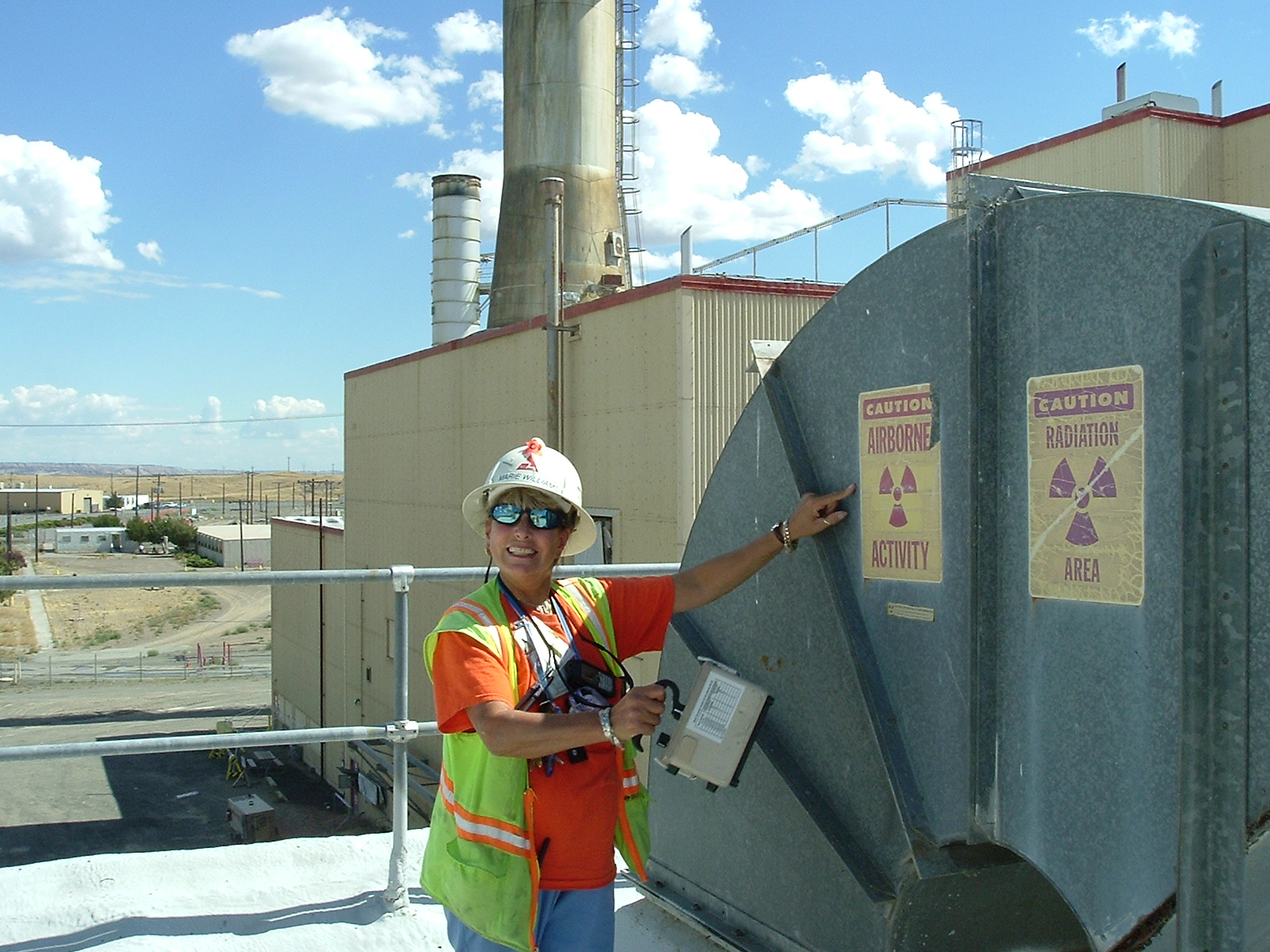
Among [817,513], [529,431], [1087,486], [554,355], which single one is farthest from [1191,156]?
[1087,486]

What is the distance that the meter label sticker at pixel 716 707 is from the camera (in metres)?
2.79

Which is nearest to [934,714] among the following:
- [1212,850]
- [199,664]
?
[1212,850]

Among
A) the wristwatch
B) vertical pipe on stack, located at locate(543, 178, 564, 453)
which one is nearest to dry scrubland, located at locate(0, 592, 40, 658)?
vertical pipe on stack, located at locate(543, 178, 564, 453)

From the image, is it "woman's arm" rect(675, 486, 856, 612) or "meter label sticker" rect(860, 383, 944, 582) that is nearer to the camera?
"meter label sticker" rect(860, 383, 944, 582)

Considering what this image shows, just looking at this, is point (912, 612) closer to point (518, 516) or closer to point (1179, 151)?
point (518, 516)

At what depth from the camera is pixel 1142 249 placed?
2.14 metres

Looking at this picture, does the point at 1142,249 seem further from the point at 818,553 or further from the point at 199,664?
the point at 199,664

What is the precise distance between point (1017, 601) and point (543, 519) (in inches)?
42.9

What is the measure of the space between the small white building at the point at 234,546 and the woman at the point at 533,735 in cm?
7753

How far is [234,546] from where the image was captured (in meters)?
81.2

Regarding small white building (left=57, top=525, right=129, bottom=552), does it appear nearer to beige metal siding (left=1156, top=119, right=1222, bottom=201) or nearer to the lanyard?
beige metal siding (left=1156, top=119, right=1222, bottom=201)

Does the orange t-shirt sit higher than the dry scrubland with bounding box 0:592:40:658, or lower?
higher

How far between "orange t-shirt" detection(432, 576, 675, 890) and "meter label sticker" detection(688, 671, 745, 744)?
1.06ft

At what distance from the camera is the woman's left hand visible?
114 inches
